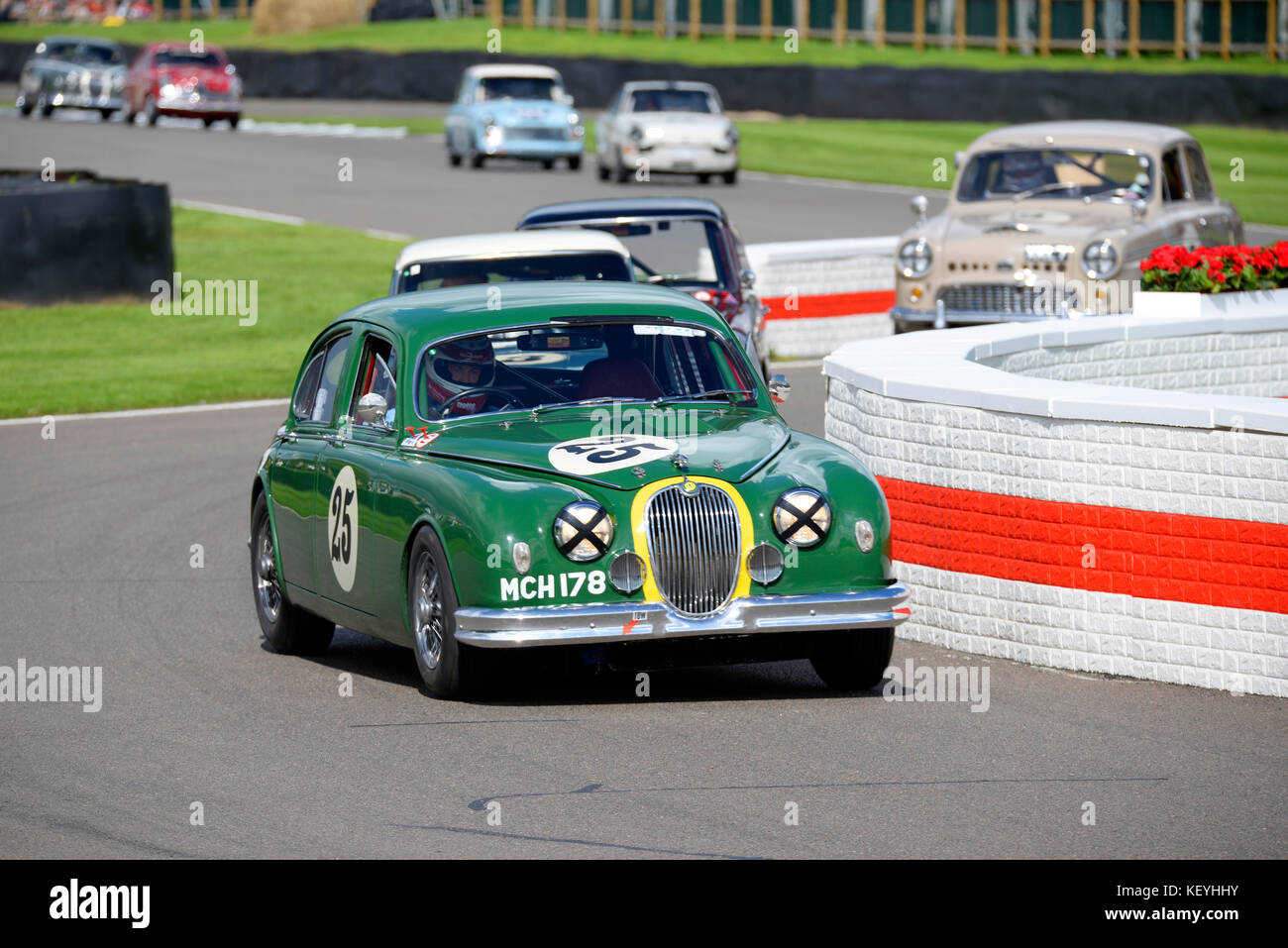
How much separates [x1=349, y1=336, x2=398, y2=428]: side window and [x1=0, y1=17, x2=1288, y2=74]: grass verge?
117 feet

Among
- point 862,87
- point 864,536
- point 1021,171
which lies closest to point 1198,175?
point 1021,171

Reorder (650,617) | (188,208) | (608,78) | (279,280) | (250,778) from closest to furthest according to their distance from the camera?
(250,778) < (650,617) < (279,280) < (188,208) < (608,78)

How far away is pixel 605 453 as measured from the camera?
8945mm

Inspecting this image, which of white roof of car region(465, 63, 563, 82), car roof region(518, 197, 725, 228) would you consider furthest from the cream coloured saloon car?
white roof of car region(465, 63, 563, 82)

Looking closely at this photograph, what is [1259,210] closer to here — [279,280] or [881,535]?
[279,280]

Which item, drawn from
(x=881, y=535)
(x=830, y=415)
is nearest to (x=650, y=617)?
(x=881, y=535)

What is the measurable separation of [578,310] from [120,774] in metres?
3.06

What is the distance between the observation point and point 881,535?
9.04 m

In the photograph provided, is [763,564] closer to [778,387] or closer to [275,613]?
[778,387]

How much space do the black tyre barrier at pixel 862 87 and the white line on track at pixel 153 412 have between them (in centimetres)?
2659

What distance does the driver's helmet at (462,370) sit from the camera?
9.65 m

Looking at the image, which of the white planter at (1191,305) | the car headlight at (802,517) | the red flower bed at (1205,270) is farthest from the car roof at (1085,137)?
the car headlight at (802,517)

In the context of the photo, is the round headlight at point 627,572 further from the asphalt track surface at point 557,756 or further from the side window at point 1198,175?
the side window at point 1198,175

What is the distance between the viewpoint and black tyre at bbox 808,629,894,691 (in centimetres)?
905
